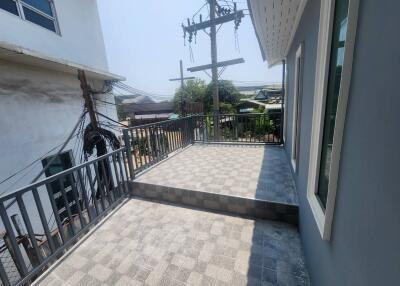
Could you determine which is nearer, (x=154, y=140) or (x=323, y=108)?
(x=323, y=108)

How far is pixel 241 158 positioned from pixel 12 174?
15.9 feet

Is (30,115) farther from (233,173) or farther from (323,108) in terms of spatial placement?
(323,108)

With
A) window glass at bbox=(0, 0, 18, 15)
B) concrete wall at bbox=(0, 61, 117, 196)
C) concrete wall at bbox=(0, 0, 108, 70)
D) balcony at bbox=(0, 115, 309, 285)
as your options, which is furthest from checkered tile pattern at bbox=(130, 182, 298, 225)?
window glass at bbox=(0, 0, 18, 15)

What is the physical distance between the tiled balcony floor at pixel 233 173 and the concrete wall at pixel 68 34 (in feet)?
13.9

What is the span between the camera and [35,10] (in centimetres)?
471

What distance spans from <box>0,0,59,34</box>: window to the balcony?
415cm

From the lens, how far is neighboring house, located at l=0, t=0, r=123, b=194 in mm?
3906

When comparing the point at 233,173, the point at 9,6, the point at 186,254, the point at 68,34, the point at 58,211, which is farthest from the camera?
the point at 68,34

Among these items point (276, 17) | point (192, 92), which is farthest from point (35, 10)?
point (192, 92)

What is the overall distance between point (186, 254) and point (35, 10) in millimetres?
Answer: 6546

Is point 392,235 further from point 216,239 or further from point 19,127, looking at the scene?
point 19,127

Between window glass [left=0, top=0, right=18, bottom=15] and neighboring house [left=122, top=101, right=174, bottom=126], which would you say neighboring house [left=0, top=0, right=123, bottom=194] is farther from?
neighboring house [left=122, top=101, right=174, bottom=126]

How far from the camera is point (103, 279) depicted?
66.0 inches

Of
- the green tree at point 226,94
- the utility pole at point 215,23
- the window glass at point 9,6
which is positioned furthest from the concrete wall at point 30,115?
the green tree at point 226,94
